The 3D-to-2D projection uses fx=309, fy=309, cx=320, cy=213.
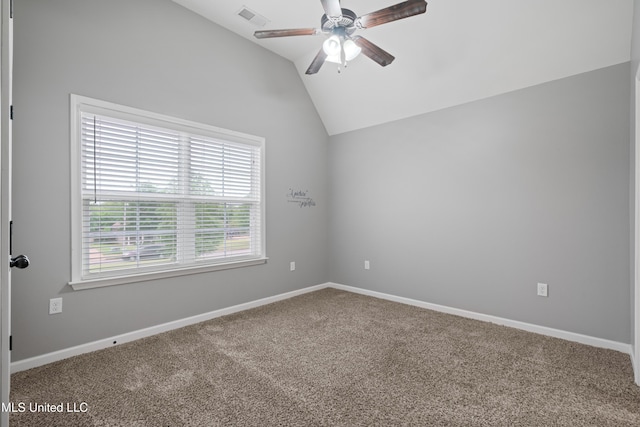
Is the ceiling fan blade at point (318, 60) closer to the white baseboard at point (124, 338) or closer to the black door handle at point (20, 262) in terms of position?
the black door handle at point (20, 262)

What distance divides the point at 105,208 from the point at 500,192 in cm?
358

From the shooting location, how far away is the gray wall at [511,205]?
2496mm

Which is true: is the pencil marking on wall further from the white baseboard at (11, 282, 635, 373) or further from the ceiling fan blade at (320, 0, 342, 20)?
the ceiling fan blade at (320, 0, 342, 20)

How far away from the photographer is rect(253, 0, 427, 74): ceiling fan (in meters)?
2.01

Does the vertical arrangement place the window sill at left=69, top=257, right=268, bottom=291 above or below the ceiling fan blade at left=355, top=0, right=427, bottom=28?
below

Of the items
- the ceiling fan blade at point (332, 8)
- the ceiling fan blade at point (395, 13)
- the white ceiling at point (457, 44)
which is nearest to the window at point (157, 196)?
the white ceiling at point (457, 44)

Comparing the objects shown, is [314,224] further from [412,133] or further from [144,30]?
[144,30]

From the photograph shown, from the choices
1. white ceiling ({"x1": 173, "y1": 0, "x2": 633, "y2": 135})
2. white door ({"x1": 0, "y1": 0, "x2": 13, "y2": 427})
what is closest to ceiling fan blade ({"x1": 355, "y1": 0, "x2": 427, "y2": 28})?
white ceiling ({"x1": 173, "y1": 0, "x2": 633, "y2": 135})

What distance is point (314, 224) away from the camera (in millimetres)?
4348

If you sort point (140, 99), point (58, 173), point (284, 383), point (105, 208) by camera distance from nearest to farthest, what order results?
point (284, 383) < point (58, 173) < point (105, 208) < point (140, 99)

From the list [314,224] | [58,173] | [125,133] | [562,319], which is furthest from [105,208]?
[562,319]

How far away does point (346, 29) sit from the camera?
2.36m

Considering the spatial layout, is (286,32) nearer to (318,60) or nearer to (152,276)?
(318,60)

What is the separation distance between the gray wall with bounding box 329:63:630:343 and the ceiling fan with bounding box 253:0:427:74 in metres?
1.39
